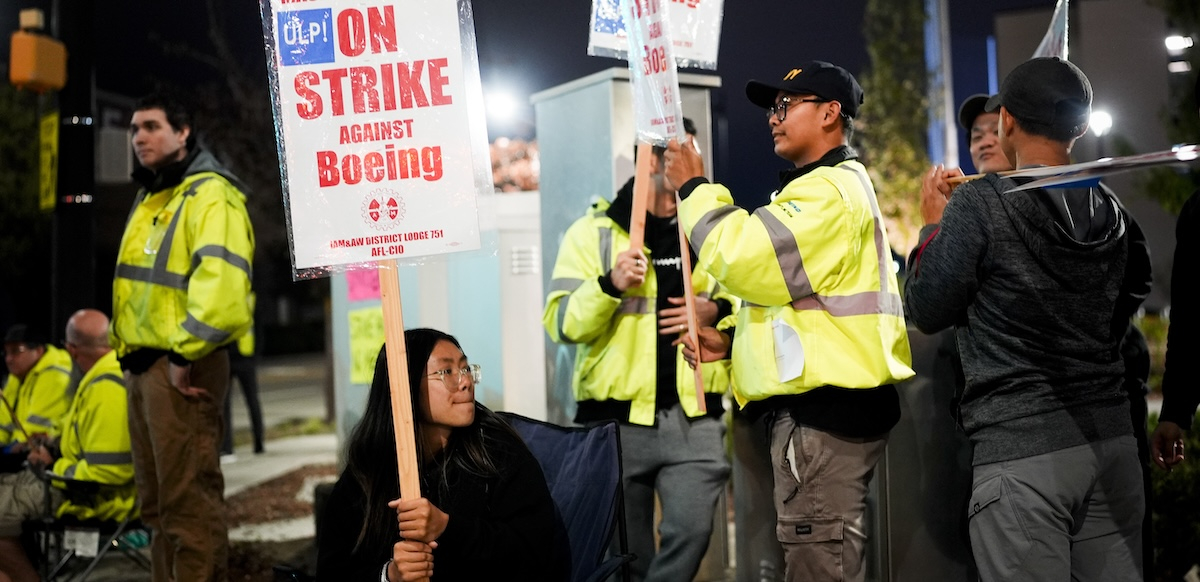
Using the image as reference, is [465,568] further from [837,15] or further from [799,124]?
[837,15]

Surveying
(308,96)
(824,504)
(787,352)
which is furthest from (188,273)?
(824,504)

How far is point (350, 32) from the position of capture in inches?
125

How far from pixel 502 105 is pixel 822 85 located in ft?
31.1

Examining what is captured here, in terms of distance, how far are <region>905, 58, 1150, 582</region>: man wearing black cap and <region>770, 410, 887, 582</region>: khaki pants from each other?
19.1 inches

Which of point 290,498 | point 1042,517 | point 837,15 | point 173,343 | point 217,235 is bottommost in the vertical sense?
point 290,498

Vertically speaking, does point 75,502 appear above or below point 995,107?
below

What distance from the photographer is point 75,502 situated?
5672 mm

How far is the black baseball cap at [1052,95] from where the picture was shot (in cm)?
303

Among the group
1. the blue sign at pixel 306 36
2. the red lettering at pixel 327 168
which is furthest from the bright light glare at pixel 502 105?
the red lettering at pixel 327 168

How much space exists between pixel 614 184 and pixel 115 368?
274cm

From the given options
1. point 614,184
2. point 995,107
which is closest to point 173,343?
point 614,184

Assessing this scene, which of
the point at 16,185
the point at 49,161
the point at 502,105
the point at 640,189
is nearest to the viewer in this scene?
the point at 640,189

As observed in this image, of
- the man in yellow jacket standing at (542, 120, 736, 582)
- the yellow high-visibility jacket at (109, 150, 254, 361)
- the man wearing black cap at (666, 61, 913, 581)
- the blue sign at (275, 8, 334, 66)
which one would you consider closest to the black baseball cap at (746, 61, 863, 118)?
the man wearing black cap at (666, 61, 913, 581)

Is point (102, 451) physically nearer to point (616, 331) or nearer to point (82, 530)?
point (82, 530)
